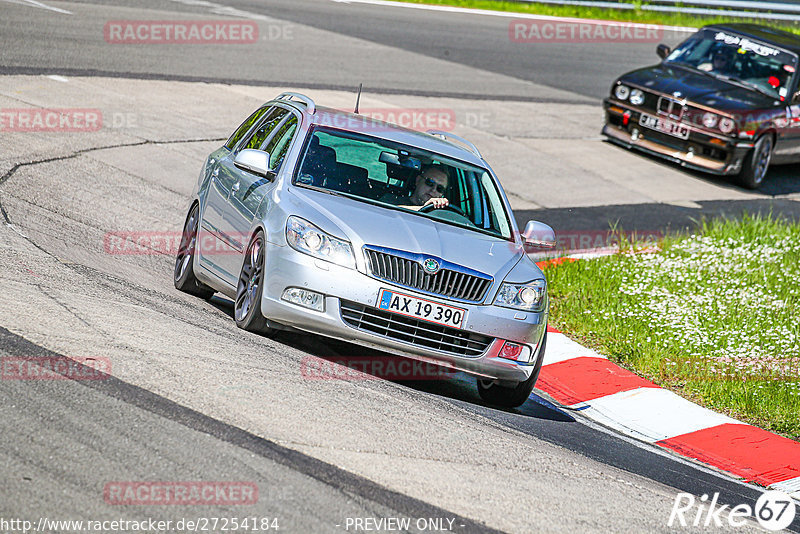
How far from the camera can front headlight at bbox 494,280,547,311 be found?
276 inches

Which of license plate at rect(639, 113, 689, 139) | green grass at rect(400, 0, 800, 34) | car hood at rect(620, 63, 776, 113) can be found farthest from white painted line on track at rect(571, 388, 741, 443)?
green grass at rect(400, 0, 800, 34)

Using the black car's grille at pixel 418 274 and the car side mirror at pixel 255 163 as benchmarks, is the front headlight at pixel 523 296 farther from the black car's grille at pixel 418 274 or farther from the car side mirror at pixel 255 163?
the car side mirror at pixel 255 163

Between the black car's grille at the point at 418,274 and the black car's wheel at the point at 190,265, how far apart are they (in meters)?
2.17

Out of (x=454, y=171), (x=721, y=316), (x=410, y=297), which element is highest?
(x=454, y=171)

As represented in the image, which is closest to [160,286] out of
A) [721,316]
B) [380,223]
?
[380,223]

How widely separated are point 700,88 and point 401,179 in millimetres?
10525

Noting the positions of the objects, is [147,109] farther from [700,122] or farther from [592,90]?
[592,90]

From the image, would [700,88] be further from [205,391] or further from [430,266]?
[205,391]

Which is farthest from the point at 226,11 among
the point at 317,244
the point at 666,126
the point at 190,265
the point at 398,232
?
the point at 317,244

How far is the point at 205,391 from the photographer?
18.3ft

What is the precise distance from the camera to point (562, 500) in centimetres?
526

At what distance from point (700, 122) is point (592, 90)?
5.65 meters

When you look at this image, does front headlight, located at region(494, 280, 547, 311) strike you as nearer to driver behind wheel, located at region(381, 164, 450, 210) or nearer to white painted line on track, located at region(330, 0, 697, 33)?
driver behind wheel, located at region(381, 164, 450, 210)

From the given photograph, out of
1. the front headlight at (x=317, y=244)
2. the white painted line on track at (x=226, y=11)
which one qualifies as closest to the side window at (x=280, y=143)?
the front headlight at (x=317, y=244)
